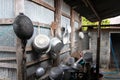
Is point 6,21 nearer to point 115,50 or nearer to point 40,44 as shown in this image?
point 40,44

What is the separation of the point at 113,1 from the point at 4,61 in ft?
10.2

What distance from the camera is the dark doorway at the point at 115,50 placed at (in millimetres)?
10328

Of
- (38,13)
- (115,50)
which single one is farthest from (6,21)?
(115,50)

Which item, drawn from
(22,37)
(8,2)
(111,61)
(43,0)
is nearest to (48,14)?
(43,0)

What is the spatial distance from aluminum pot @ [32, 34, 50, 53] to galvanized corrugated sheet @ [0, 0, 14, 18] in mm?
733

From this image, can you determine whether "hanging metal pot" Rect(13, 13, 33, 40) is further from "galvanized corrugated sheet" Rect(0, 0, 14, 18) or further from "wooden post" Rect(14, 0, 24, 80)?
"galvanized corrugated sheet" Rect(0, 0, 14, 18)

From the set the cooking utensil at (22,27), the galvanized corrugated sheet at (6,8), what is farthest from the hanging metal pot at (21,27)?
the galvanized corrugated sheet at (6,8)

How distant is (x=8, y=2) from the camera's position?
3326 mm

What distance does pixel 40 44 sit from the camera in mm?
3689

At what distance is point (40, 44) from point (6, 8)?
96cm

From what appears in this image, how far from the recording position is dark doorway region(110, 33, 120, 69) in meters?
10.3

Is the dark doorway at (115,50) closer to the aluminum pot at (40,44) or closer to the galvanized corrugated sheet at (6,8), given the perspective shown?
the aluminum pot at (40,44)

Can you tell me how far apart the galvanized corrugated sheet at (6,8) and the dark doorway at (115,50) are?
7908 mm

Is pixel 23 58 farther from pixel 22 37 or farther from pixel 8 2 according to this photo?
pixel 8 2
